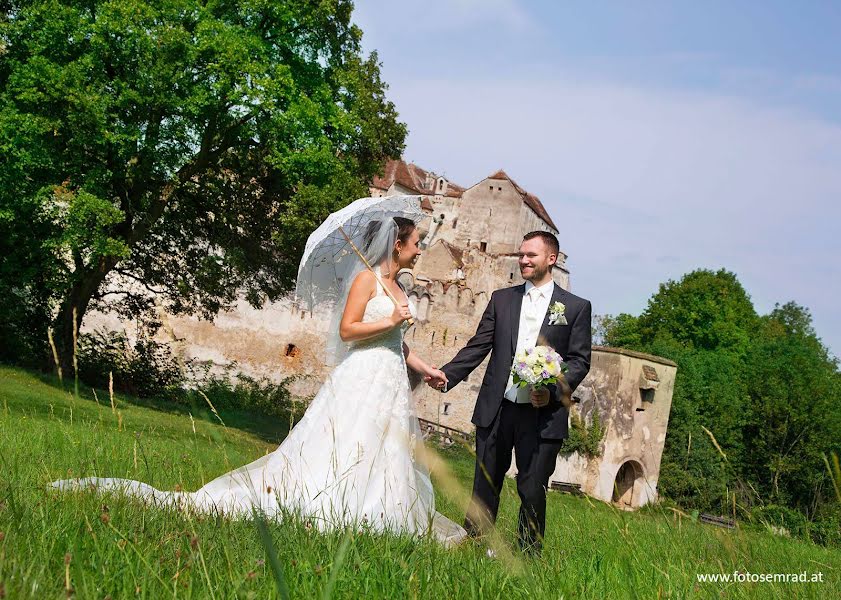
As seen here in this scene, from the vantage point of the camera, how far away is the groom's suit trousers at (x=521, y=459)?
188 inches

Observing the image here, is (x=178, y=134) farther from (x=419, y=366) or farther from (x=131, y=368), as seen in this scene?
(x=419, y=366)

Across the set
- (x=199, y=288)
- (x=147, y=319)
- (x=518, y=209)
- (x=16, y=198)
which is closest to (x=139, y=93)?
(x=16, y=198)

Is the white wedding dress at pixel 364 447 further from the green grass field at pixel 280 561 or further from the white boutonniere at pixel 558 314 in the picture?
the white boutonniere at pixel 558 314

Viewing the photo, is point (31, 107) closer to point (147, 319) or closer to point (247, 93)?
point (247, 93)

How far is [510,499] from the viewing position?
863 cm

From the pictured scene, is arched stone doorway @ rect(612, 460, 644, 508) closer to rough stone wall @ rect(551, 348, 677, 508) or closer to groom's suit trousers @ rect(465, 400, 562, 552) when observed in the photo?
rough stone wall @ rect(551, 348, 677, 508)

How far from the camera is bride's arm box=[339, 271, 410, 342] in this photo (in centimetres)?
539

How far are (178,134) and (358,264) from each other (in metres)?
12.1

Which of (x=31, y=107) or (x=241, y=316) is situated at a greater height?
(x=31, y=107)

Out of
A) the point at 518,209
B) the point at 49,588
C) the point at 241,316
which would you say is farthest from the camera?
the point at 518,209

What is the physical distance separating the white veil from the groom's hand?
1454mm

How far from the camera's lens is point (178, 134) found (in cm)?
1664

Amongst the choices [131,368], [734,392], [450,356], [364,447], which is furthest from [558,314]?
[734,392]

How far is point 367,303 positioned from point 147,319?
56.2 ft
